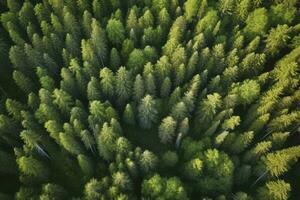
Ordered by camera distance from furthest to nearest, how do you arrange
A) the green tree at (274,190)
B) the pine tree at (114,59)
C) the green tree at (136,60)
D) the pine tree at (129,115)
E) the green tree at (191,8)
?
the green tree at (191,8) < the pine tree at (114,59) < the green tree at (136,60) < the pine tree at (129,115) < the green tree at (274,190)

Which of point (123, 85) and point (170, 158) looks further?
point (123, 85)

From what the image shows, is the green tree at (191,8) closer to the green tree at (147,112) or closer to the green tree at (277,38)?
the green tree at (277,38)

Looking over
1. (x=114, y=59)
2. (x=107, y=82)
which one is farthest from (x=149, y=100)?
(x=114, y=59)

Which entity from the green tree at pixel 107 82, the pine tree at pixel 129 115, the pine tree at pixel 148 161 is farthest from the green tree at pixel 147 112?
the pine tree at pixel 148 161

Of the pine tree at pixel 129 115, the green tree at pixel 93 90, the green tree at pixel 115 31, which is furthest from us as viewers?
the green tree at pixel 115 31

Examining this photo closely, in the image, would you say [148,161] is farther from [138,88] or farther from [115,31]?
[115,31]

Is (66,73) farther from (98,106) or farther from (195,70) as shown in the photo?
(195,70)

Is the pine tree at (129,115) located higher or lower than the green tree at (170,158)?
higher

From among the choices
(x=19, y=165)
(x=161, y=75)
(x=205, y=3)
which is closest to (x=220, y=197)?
(x=161, y=75)
